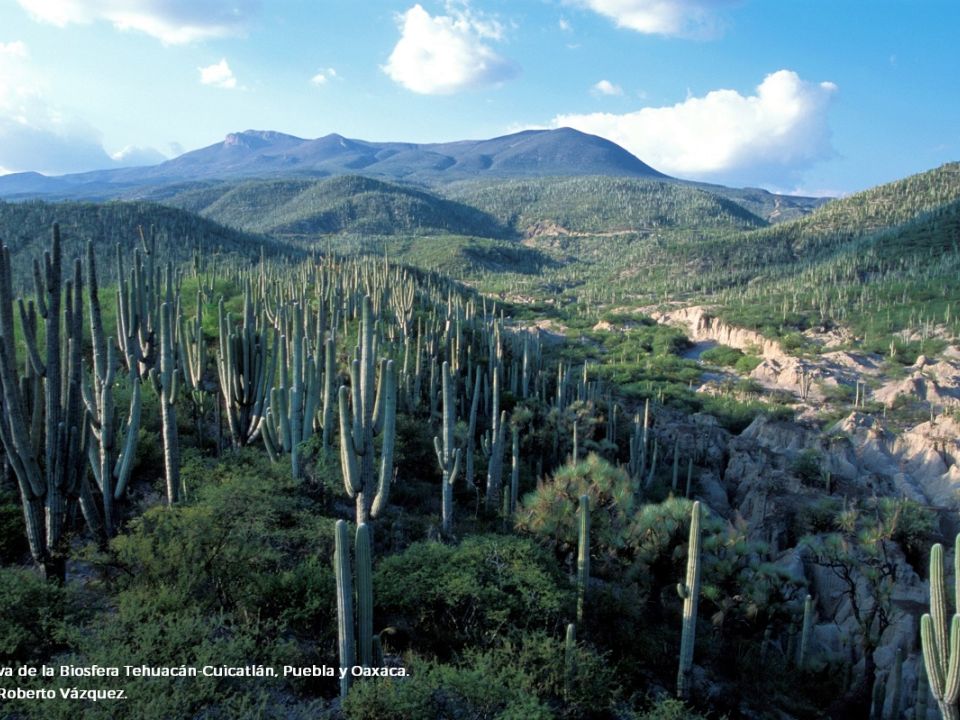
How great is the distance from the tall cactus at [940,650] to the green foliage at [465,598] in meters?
4.16

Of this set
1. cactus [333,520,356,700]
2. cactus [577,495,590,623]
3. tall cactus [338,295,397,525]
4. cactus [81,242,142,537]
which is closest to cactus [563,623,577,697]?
cactus [577,495,590,623]

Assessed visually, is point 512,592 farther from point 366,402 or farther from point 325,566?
point 366,402

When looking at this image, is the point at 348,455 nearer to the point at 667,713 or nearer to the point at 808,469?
the point at 667,713

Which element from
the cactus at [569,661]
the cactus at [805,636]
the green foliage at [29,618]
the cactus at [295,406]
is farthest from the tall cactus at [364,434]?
the cactus at [805,636]

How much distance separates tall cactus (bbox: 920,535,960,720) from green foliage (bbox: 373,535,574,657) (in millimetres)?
4163

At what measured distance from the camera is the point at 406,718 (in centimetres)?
612

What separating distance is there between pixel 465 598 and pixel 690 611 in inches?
119

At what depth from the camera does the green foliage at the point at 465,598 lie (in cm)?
840

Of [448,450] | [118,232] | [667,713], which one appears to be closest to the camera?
[667,713]

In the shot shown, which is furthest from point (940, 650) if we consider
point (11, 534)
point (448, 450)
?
point (11, 534)

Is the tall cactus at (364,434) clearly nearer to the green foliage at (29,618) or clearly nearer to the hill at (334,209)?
the green foliage at (29,618)

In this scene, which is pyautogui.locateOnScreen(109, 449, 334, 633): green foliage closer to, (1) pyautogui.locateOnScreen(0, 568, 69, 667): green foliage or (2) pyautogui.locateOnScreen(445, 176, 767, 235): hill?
(1) pyautogui.locateOnScreen(0, 568, 69, 667): green foliage

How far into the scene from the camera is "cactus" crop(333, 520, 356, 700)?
6.61 m

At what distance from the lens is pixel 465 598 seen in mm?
8609
